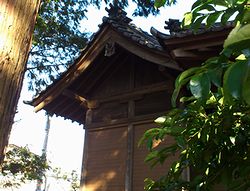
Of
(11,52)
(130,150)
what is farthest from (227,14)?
(130,150)

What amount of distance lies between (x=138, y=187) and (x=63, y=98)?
2494 millimetres

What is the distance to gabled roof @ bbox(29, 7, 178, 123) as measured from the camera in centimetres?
553

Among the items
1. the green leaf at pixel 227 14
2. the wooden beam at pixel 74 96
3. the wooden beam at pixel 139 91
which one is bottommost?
the green leaf at pixel 227 14

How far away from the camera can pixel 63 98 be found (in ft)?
23.2

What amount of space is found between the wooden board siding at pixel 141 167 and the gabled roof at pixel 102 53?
50.7 inches

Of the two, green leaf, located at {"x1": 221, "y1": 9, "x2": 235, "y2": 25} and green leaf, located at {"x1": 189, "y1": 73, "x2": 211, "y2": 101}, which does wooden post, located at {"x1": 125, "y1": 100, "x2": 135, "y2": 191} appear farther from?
green leaf, located at {"x1": 189, "y1": 73, "x2": 211, "y2": 101}

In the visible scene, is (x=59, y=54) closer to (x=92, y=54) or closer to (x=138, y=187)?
(x=92, y=54)

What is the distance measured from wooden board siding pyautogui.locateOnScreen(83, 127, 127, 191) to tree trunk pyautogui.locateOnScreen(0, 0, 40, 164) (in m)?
4.27

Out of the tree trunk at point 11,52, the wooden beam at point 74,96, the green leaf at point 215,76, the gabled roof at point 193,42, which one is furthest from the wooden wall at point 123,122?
the green leaf at point 215,76

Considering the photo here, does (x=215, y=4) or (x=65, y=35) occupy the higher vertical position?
(x=65, y=35)

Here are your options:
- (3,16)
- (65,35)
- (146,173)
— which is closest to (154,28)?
(146,173)

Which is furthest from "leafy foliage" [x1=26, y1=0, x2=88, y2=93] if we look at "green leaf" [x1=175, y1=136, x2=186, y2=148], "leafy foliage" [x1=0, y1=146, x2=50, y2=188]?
"green leaf" [x1=175, y1=136, x2=186, y2=148]

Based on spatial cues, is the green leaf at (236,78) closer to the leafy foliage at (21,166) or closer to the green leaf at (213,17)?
the green leaf at (213,17)

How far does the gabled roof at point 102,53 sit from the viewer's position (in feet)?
18.1
